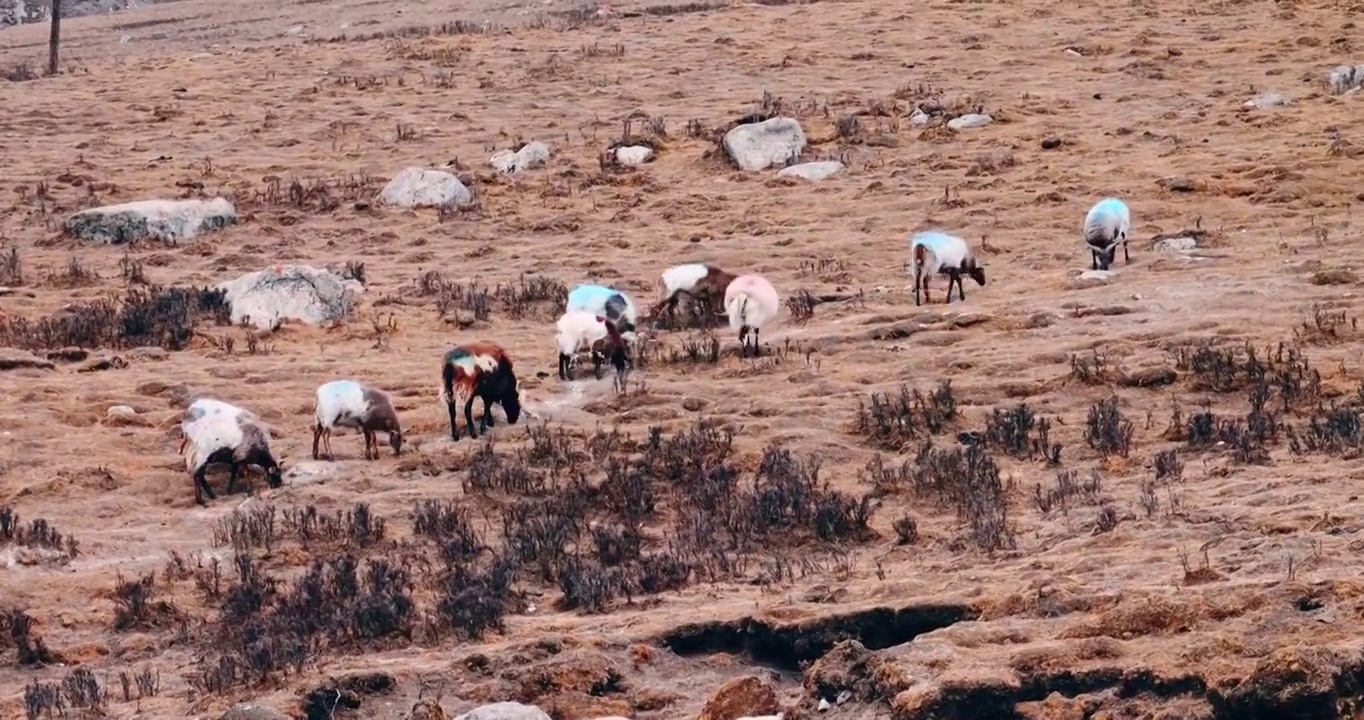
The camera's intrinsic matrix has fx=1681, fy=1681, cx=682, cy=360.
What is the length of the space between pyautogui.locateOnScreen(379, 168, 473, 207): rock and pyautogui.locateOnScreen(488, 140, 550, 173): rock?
115cm

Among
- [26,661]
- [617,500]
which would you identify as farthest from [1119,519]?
[26,661]

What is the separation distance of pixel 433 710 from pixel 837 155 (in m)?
13.5

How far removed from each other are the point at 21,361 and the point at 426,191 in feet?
20.9

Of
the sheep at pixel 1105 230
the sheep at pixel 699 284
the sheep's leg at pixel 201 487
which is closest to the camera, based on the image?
the sheep's leg at pixel 201 487

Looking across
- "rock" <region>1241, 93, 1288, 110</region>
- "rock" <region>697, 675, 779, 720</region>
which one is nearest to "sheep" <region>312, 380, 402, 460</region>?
"rock" <region>697, 675, 779, 720</region>

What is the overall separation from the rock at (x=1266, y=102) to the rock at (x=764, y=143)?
521 cm

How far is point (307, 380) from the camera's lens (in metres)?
12.9

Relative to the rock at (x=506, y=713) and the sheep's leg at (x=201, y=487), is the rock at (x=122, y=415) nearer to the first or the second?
the sheep's leg at (x=201, y=487)

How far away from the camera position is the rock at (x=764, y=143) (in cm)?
1938

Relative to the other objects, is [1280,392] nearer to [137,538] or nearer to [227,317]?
[137,538]

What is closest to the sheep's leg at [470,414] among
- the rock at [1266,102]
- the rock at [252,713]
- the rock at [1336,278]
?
the rock at [252,713]

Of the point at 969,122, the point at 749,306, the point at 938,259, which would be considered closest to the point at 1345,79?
the point at 969,122

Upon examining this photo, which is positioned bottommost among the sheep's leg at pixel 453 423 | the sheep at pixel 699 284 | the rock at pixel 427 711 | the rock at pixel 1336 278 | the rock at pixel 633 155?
the rock at pixel 427 711

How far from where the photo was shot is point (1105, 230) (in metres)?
14.3
